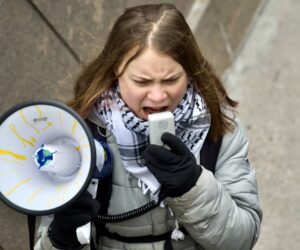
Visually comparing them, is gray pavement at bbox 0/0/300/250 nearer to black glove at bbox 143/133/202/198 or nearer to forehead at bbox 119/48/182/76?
forehead at bbox 119/48/182/76

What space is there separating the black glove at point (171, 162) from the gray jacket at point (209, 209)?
85mm

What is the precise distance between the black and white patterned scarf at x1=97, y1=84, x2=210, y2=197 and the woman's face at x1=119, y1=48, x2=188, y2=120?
6 cm

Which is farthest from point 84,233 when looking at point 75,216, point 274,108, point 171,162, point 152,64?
point 274,108

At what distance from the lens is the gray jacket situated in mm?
2273

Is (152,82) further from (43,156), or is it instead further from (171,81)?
(43,156)

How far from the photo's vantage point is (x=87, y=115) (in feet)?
8.05

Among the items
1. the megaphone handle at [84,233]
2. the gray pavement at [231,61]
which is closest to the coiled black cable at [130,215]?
the megaphone handle at [84,233]

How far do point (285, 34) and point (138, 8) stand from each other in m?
3.21

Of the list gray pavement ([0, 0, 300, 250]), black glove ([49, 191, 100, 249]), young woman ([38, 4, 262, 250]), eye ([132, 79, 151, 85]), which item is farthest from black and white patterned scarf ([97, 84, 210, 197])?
gray pavement ([0, 0, 300, 250])

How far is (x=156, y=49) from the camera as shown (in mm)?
2270

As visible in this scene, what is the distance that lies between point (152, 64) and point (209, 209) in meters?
0.52

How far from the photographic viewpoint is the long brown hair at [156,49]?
7.59 ft

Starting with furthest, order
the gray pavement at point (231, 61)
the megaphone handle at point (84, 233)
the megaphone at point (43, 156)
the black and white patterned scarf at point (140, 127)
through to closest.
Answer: the gray pavement at point (231, 61) → the black and white patterned scarf at point (140, 127) → the megaphone handle at point (84, 233) → the megaphone at point (43, 156)

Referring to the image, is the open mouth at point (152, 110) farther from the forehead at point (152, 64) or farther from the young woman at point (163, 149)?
the forehead at point (152, 64)
